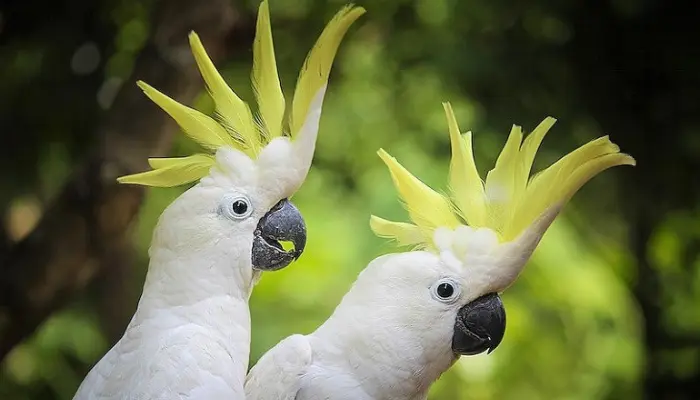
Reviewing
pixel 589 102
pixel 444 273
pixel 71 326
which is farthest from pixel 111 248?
pixel 589 102

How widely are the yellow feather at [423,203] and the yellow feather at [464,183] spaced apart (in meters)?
0.02

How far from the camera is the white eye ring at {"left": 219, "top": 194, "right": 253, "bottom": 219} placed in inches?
53.1

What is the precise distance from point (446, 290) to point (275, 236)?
0.30 m

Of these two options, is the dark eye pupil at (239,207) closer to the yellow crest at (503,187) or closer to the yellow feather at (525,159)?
the yellow crest at (503,187)

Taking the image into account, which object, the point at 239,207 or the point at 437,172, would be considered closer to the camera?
the point at 239,207

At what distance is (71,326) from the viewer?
264 centimetres

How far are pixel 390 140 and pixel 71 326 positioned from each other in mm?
1180

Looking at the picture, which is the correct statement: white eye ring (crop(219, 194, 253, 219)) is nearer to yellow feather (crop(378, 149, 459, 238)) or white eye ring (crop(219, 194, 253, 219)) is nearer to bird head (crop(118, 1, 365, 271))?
bird head (crop(118, 1, 365, 271))

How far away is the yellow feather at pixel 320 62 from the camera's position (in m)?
1.34

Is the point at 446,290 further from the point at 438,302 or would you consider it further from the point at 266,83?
the point at 266,83

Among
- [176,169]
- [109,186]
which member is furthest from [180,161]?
[109,186]

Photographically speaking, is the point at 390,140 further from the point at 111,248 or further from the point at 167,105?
the point at 167,105

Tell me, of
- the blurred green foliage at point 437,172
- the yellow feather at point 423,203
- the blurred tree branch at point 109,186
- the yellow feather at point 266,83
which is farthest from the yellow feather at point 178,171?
the blurred green foliage at point 437,172

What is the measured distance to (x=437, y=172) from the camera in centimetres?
230
